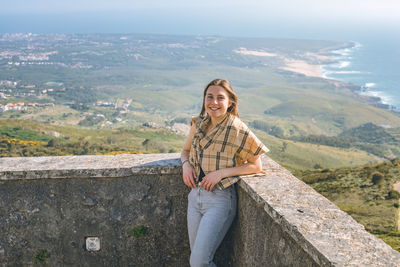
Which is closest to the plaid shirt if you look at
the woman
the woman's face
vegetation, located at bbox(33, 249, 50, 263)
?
the woman

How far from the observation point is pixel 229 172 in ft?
11.2

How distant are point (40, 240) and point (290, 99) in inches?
7822

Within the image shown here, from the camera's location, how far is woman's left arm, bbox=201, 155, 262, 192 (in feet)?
11.1

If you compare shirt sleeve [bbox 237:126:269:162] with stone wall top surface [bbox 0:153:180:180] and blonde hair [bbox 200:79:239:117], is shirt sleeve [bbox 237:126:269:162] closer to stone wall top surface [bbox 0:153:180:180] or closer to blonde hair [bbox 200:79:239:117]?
blonde hair [bbox 200:79:239:117]

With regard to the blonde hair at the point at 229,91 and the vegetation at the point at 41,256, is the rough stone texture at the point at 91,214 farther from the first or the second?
the blonde hair at the point at 229,91

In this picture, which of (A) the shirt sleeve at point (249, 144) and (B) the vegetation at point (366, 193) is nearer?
(A) the shirt sleeve at point (249, 144)

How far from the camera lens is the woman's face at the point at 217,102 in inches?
138

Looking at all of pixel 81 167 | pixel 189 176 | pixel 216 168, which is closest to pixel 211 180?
pixel 216 168

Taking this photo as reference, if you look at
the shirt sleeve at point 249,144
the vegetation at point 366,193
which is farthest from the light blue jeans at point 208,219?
the vegetation at point 366,193

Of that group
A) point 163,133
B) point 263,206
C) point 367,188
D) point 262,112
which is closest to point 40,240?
point 263,206

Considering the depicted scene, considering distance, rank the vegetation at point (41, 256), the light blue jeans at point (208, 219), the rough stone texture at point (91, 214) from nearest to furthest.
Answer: the light blue jeans at point (208, 219) < the rough stone texture at point (91, 214) < the vegetation at point (41, 256)

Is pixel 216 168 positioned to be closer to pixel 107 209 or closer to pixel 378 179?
pixel 107 209

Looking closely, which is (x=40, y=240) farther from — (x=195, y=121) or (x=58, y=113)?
(x=58, y=113)

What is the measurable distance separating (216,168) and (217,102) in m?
0.68
